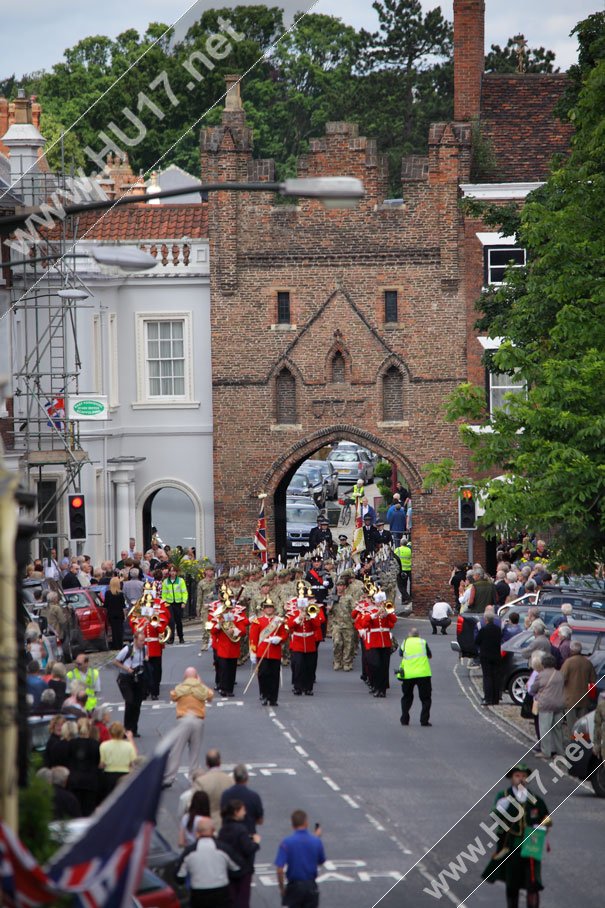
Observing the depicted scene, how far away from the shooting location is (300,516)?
53.5m

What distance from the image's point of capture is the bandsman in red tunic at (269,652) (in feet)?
87.5

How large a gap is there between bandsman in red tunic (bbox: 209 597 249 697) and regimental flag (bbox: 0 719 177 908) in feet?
59.4

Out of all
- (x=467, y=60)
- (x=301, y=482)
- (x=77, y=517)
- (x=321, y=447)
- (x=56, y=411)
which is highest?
(x=467, y=60)

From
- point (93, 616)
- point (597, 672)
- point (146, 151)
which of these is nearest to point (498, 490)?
point (597, 672)

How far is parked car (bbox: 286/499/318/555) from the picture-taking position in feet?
171

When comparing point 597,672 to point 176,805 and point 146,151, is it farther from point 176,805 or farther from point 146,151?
point 146,151

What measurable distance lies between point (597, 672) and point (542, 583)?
34.0 feet

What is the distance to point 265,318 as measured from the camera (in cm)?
4375

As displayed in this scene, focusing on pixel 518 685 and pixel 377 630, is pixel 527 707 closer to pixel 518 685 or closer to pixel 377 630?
pixel 518 685

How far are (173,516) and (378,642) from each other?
18.7 m

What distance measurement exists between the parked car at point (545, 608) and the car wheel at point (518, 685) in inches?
57.4

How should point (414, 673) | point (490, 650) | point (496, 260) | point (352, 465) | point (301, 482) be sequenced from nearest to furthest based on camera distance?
point (414, 673) < point (490, 650) < point (496, 260) < point (301, 482) < point (352, 465)

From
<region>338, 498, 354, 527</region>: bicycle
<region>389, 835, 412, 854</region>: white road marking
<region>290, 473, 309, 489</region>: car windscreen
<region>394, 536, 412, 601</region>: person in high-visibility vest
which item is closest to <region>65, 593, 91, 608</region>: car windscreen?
<region>394, 536, 412, 601</region>: person in high-visibility vest

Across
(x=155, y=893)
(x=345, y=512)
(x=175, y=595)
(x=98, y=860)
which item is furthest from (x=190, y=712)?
(x=345, y=512)
